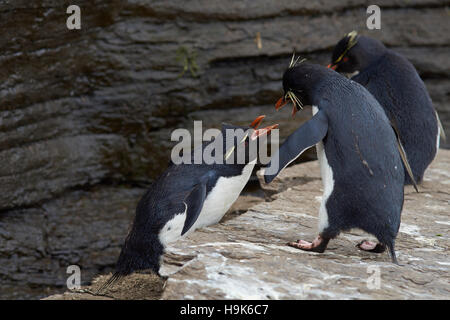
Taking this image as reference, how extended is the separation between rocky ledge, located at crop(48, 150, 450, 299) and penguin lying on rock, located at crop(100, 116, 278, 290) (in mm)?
76

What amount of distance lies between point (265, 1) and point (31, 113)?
7.35 ft

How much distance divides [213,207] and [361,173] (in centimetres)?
84

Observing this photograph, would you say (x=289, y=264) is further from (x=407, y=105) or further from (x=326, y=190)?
(x=407, y=105)

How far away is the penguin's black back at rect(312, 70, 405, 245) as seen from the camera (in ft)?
8.05

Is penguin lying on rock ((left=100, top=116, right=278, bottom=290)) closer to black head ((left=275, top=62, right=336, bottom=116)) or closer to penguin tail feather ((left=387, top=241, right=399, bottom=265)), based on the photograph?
black head ((left=275, top=62, right=336, bottom=116))

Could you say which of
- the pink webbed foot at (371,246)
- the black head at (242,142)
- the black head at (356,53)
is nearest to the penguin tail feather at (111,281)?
the black head at (242,142)

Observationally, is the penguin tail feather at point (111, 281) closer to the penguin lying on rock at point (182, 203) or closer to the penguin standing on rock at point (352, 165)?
the penguin lying on rock at point (182, 203)

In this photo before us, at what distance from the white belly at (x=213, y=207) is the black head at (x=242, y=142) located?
0.20 feet

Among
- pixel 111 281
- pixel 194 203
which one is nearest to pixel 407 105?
pixel 194 203

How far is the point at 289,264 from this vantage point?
2.39 metres

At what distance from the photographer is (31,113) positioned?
→ 4.70 m

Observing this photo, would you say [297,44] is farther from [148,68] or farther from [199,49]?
[148,68]

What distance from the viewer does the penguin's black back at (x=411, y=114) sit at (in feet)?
12.3
